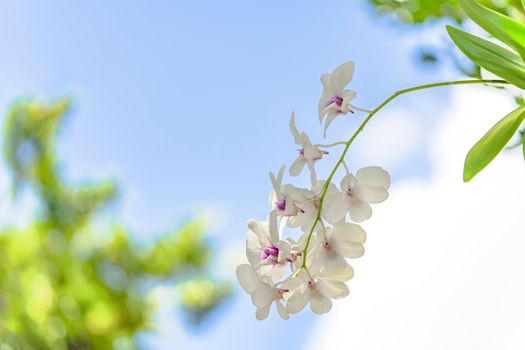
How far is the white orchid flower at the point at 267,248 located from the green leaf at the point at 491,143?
0.37 feet

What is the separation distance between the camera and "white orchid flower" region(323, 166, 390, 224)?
0.41 meters

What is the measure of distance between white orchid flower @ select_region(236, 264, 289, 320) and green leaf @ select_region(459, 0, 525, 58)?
0.62ft

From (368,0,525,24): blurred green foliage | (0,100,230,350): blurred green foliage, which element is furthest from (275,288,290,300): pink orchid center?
(0,100,230,350): blurred green foliage

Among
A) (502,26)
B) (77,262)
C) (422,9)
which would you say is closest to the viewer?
(502,26)

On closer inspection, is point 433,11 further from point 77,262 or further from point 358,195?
point 77,262

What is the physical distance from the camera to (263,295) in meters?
0.42

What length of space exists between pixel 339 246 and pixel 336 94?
9 cm

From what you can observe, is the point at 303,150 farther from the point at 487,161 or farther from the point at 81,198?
the point at 81,198

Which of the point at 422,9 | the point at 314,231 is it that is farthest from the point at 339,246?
the point at 422,9

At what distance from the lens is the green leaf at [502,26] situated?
1.30 feet

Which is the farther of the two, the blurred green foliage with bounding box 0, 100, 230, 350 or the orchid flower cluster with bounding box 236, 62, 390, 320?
the blurred green foliage with bounding box 0, 100, 230, 350

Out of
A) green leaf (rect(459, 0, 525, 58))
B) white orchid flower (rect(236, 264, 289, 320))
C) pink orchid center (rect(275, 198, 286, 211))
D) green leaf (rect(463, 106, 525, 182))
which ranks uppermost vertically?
green leaf (rect(459, 0, 525, 58))

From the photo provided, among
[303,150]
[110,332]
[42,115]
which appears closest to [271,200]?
[303,150]

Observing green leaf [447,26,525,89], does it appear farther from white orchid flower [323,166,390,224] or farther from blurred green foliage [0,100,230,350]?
blurred green foliage [0,100,230,350]
